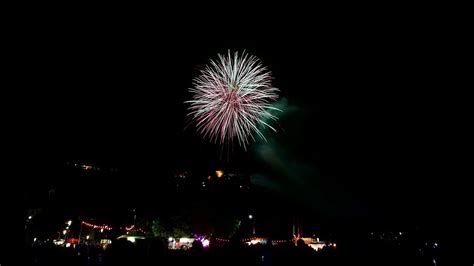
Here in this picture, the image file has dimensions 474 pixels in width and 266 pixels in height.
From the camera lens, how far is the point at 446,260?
8.64 meters

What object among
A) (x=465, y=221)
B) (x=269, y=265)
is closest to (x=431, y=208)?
(x=465, y=221)

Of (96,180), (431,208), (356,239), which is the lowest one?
(356,239)

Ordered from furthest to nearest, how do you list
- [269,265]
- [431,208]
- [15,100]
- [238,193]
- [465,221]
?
[238,193]
[431,208]
[465,221]
[269,265]
[15,100]

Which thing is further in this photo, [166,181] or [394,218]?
[394,218]

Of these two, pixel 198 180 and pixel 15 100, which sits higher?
pixel 198 180

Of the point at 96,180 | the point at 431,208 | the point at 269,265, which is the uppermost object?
the point at 96,180

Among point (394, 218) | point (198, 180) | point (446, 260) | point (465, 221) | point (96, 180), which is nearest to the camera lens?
point (446, 260)

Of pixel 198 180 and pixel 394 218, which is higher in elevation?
pixel 198 180

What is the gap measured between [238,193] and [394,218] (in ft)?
81.2

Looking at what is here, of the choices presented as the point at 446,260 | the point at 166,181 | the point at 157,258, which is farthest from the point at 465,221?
the point at 166,181

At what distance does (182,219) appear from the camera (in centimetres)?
2767

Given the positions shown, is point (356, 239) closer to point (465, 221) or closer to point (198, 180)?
point (465, 221)

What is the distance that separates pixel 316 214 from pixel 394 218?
23.3 meters

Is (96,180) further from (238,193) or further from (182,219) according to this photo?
(238,193)
